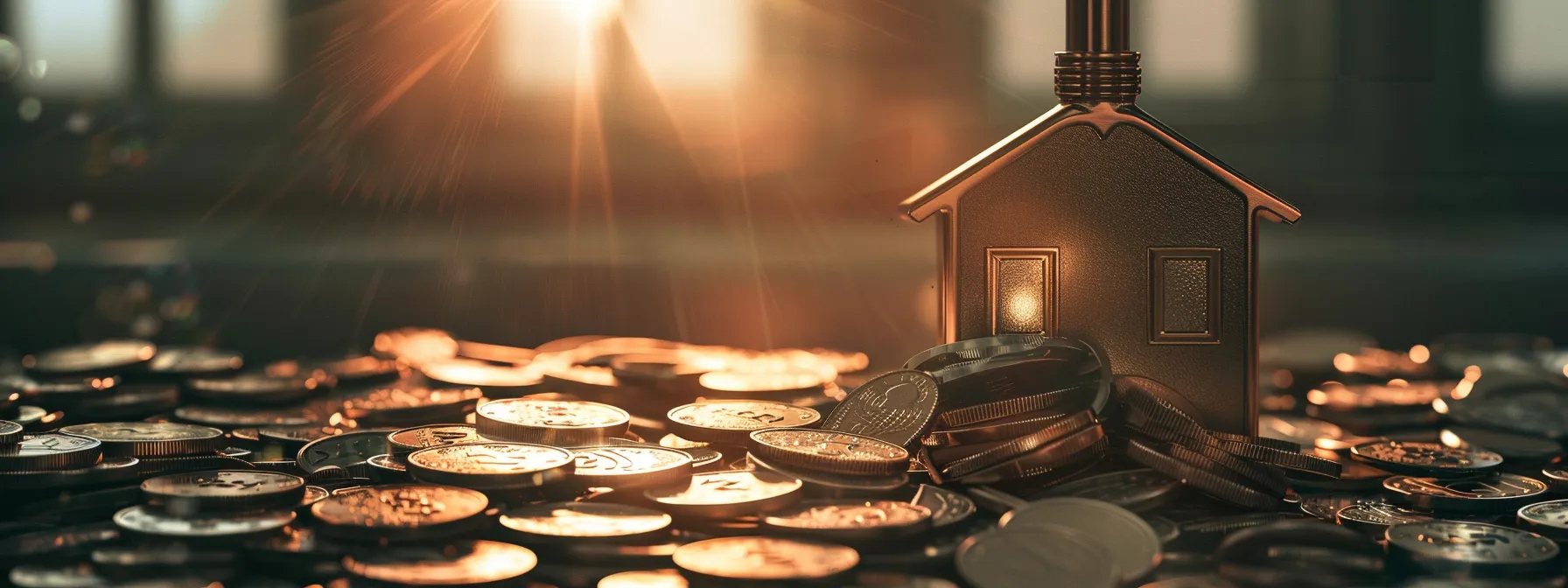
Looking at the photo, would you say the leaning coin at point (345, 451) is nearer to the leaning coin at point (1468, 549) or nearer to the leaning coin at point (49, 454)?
the leaning coin at point (49, 454)

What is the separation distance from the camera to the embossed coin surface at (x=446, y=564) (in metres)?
0.81

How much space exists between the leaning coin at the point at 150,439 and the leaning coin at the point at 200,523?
0.79 feet

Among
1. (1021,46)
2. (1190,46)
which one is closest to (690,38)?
(1021,46)

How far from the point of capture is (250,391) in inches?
62.5

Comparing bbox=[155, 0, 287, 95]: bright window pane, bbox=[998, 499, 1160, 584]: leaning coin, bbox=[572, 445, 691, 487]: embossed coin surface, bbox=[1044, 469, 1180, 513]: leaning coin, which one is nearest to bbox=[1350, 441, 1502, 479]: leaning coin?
bbox=[1044, 469, 1180, 513]: leaning coin

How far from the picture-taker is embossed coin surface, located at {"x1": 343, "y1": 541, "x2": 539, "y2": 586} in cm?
81

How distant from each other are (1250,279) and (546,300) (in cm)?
341

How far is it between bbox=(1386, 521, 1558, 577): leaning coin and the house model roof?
0.37 metres

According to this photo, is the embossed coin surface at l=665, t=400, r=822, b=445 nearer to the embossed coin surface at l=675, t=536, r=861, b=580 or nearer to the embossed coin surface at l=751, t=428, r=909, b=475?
the embossed coin surface at l=751, t=428, r=909, b=475

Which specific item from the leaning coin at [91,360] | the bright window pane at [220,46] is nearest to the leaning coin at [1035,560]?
the leaning coin at [91,360]

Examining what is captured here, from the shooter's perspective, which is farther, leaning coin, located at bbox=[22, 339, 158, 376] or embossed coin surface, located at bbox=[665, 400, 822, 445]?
leaning coin, located at bbox=[22, 339, 158, 376]

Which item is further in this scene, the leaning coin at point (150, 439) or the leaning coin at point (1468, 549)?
the leaning coin at point (150, 439)

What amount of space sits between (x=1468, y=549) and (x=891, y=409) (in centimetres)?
49

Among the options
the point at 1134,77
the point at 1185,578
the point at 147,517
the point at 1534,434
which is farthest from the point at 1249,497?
the point at 147,517
